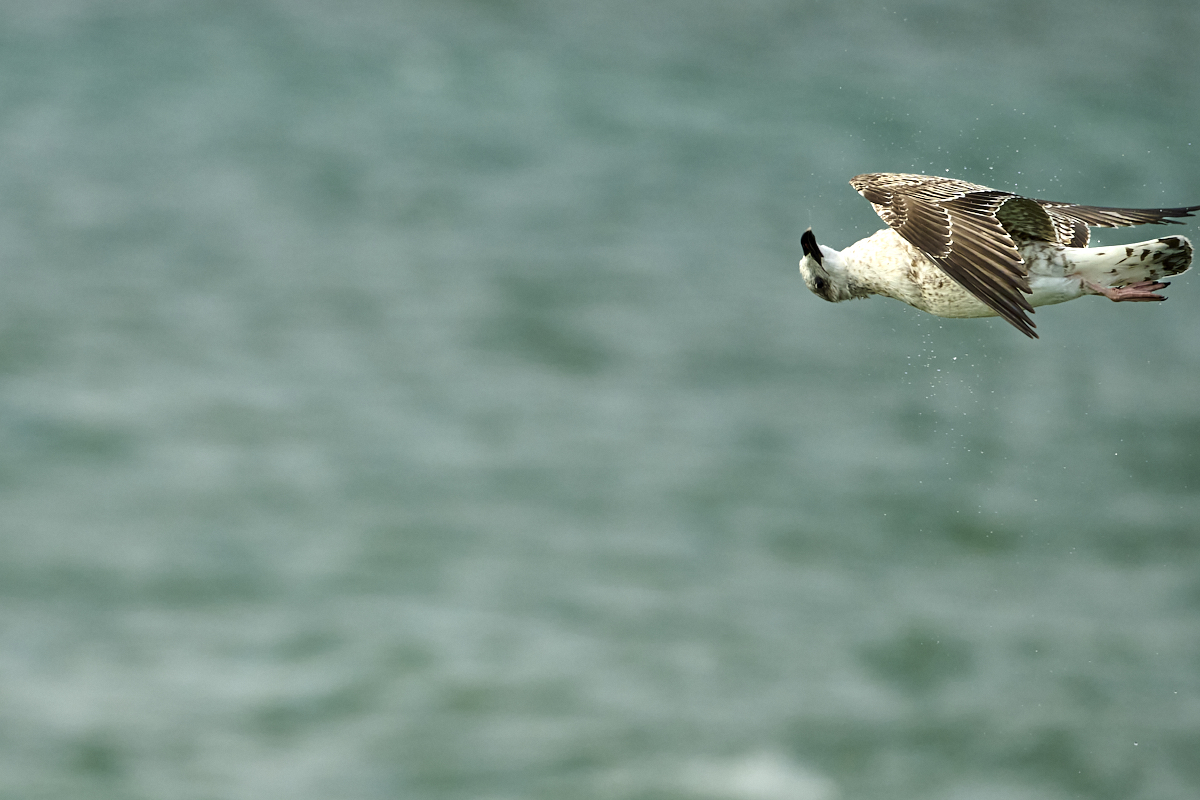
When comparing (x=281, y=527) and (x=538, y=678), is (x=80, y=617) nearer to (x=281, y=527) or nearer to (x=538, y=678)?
(x=281, y=527)

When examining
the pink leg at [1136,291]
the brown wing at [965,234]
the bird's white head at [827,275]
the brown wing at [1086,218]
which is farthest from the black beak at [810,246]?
the pink leg at [1136,291]

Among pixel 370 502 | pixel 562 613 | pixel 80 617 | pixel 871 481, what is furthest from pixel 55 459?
pixel 871 481

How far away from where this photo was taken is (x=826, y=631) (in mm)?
31875

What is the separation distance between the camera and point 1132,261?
22.8ft

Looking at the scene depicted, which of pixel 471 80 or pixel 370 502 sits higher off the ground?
pixel 471 80

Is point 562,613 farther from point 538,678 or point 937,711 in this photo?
point 937,711

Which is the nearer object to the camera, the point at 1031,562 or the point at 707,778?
the point at 707,778

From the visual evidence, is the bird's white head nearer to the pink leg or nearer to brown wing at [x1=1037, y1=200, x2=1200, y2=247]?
brown wing at [x1=1037, y1=200, x2=1200, y2=247]

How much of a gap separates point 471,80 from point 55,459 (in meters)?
11.9

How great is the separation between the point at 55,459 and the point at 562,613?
11.2 m

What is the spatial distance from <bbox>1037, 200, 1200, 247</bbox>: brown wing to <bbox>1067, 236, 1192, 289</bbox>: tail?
0.99 feet

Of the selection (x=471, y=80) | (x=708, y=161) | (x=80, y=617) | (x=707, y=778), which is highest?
(x=471, y=80)

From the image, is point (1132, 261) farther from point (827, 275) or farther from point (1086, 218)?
point (827, 275)

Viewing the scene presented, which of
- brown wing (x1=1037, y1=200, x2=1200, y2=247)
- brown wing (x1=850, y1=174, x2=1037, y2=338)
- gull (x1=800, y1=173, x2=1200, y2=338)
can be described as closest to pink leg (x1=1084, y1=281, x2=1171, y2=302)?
gull (x1=800, y1=173, x2=1200, y2=338)
